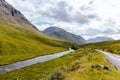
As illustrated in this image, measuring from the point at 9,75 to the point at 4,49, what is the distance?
104 m

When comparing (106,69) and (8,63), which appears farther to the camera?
(8,63)

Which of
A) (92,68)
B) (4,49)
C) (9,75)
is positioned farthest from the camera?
(4,49)

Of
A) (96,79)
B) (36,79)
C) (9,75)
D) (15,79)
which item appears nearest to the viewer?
(96,79)

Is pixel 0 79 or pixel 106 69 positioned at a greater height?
pixel 106 69

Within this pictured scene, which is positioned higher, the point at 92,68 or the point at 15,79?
the point at 92,68

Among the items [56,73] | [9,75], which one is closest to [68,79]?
[56,73]

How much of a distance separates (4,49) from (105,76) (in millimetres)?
163762

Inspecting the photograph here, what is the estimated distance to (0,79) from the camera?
82250 millimetres

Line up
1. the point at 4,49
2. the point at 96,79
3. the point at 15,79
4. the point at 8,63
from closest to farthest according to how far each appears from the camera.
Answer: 1. the point at 96,79
2. the point at 15,79
3. the point at 8,63
4. the point at 4,49

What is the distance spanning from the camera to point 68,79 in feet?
107

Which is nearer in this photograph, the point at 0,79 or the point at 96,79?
the point at 96,79

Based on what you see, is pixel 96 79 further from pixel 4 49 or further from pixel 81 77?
pixel 4 49

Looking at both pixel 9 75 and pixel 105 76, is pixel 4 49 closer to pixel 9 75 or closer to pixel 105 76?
pixel 9 75

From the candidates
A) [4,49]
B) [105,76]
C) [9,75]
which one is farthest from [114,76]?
[4,49]
